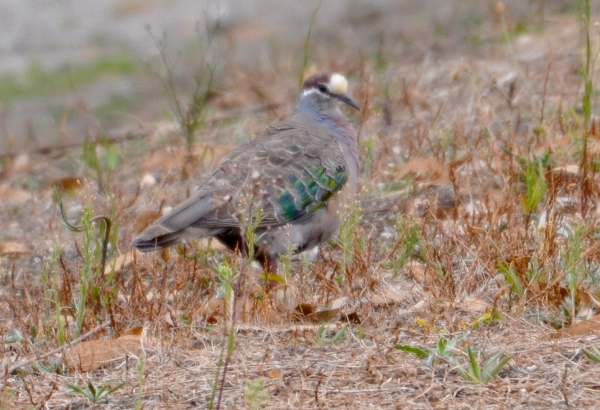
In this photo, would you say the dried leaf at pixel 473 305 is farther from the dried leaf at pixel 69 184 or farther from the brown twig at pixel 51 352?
the dried leaf at pixel 69 184

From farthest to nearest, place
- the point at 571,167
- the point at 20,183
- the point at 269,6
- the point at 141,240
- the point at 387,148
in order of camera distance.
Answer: the point at 269,6, the point at 20,183, the point at 387,148, the point at 571,167, the point at 141,240

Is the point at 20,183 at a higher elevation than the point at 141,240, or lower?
lower

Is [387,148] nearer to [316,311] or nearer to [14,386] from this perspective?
[316,311]

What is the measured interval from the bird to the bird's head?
1.38 ft

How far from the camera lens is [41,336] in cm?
464

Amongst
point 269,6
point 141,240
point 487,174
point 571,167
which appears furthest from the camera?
point 269,6

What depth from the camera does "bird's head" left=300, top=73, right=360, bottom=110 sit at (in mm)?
6641

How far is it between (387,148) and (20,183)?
117 inches

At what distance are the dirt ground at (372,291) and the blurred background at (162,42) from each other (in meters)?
2.13

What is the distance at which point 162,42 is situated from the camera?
905 centimetres

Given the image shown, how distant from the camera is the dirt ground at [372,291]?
12.6 ft

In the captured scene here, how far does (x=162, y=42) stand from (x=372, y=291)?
189 inches

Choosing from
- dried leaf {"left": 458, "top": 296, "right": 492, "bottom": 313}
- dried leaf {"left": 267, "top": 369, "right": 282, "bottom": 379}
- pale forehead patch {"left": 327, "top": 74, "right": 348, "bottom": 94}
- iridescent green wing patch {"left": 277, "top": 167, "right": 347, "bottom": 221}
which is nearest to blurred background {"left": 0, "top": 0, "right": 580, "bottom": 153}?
pale forehead patch {"left": 327, "top": 74, "right": 348, "bottom": 94}

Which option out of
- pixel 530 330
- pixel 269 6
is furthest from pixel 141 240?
pixel 269 6
